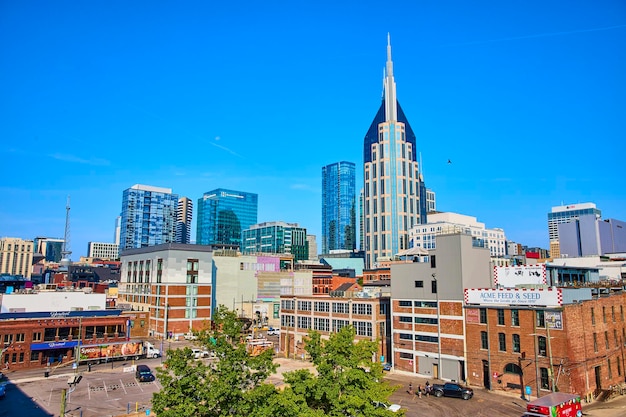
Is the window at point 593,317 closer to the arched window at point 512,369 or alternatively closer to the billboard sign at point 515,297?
the billboard sign at point 515,297

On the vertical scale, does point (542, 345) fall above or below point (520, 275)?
below

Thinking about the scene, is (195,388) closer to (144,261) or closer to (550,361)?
(550,361)

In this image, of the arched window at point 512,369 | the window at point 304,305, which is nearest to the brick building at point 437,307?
the arched window at point 512,369

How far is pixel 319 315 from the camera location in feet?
289

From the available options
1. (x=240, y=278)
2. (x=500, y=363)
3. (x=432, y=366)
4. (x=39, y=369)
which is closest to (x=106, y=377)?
(x=39, y=369)

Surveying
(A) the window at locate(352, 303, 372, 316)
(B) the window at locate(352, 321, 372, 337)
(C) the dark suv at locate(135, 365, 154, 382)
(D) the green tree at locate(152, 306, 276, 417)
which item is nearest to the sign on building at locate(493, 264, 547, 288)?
(A) the window at locate(352, 303, 372, 316)

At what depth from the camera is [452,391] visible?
188 feet

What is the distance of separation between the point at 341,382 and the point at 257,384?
18.4ft

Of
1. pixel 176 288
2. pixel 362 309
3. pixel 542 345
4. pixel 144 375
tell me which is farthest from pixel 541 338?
pixel 176 288

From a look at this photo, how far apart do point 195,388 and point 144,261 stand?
107 meters

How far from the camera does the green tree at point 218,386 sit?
29375 millimetres

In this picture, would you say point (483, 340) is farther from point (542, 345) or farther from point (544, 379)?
point (544, 379)

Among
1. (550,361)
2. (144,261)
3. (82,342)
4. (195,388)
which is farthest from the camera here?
(144,261)

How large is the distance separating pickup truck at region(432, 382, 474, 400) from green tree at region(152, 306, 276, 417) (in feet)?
110
